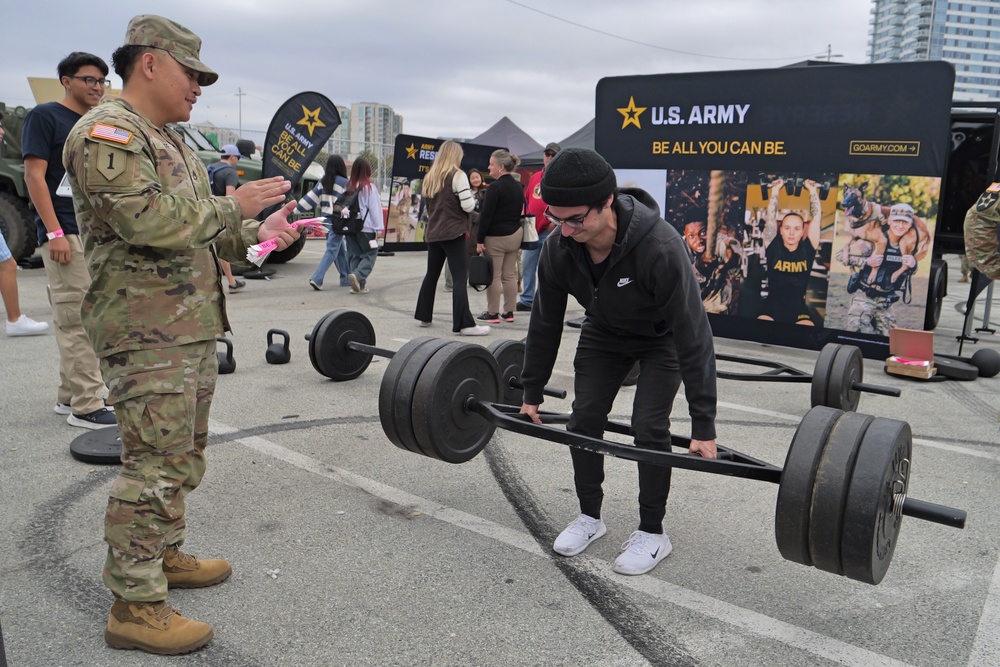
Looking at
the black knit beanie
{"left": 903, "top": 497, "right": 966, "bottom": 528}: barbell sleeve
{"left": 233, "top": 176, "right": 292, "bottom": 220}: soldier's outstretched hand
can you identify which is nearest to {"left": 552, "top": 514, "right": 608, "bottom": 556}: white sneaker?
{"left": 903, "top": 497, "right": 966, "bottom": 528}: barbell sleeve

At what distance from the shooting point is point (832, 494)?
2.64 metres

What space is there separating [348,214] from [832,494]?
919 cm

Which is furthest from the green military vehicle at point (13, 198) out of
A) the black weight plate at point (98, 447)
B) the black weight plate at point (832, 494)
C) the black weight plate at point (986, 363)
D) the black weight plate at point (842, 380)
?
the black weight plate at point (986, 363)

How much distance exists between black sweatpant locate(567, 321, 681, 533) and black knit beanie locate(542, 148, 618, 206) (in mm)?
764

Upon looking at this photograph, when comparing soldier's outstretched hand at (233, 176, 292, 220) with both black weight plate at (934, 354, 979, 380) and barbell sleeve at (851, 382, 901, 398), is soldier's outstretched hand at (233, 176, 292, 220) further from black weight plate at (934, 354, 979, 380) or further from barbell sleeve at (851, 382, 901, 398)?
black weight plate at (934, 354, 979, 380)

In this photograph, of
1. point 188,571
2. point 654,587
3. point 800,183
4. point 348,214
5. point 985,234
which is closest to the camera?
point 188,571

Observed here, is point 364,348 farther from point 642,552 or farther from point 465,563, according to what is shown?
point 642,552

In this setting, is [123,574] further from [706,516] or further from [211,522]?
[706,516]

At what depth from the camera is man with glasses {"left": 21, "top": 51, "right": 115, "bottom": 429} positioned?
15.1 feet

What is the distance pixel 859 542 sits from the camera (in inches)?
103

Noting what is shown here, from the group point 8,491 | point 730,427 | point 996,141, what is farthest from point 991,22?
point 8,491

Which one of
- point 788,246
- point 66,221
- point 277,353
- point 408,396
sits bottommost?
point 277,353

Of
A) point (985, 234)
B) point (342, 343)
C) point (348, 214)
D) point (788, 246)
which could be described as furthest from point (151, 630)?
point (348, 214)

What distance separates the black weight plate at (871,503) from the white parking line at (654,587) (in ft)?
1.06
